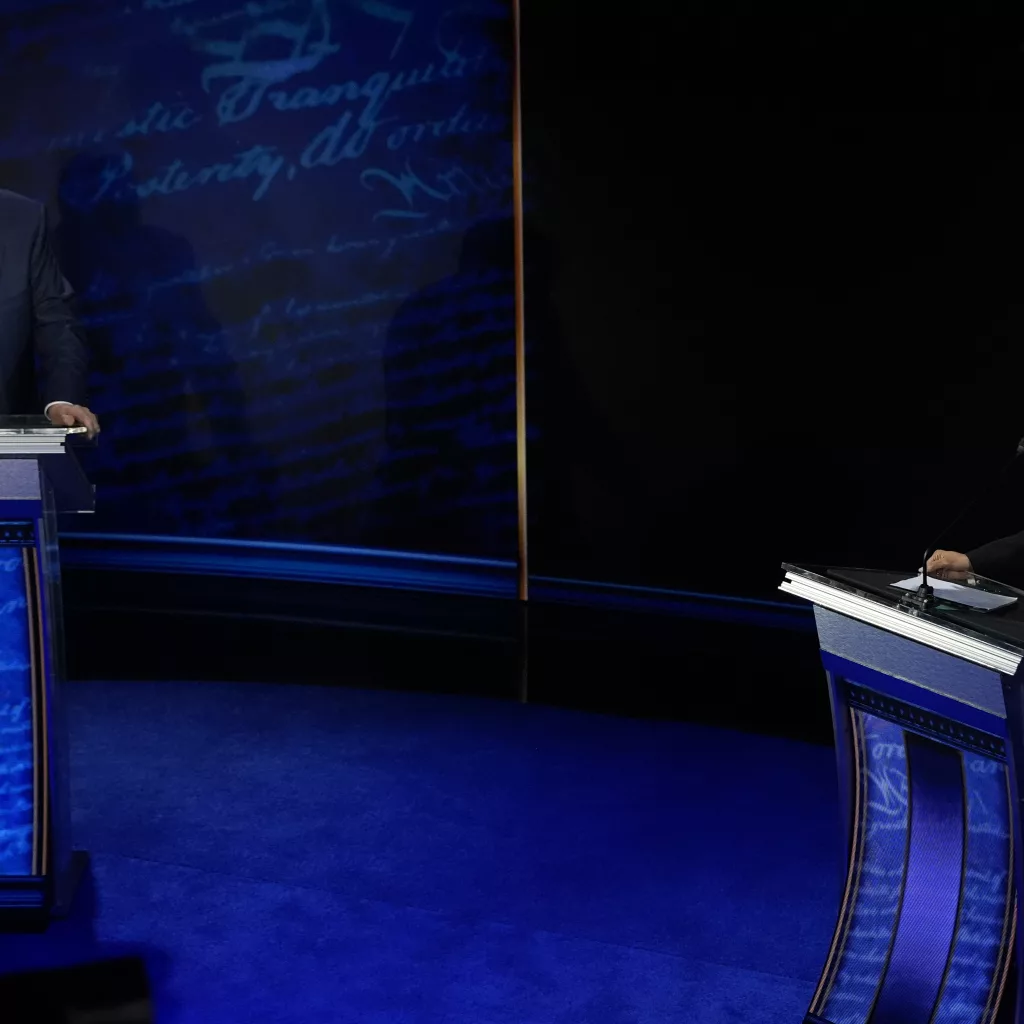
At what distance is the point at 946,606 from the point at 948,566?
242 mm

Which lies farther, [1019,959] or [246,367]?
[246,367]

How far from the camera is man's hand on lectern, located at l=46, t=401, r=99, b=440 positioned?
2465 millimetres

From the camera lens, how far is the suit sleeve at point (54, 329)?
2820 millimetres

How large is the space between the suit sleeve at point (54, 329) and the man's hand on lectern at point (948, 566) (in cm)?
171

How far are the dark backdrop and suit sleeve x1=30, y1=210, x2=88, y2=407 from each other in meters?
1.56

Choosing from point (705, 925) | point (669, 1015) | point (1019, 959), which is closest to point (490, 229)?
point (705, 925)

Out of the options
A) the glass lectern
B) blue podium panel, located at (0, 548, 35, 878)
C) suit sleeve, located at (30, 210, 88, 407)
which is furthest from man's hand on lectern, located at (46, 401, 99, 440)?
blue podium panel, located at (0, 548, 35, 878)

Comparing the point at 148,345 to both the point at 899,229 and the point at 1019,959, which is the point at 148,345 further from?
the point at 1019,959

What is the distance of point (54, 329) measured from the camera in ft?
9.78

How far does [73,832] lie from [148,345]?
1.99 meters

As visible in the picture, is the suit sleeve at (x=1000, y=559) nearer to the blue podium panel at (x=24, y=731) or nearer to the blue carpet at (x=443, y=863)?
the blue carpet at (x=443, y=863)

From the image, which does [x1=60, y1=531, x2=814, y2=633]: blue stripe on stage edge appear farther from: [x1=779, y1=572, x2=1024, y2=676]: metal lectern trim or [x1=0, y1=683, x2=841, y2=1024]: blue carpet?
[x1=779, y1=572, x2=1024, y2=676]: metal lectern trim

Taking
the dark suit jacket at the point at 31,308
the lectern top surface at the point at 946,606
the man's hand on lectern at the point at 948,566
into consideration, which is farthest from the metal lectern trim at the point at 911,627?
the dark suit jacket at the point at 31,308

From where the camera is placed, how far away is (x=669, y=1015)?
2.24m
